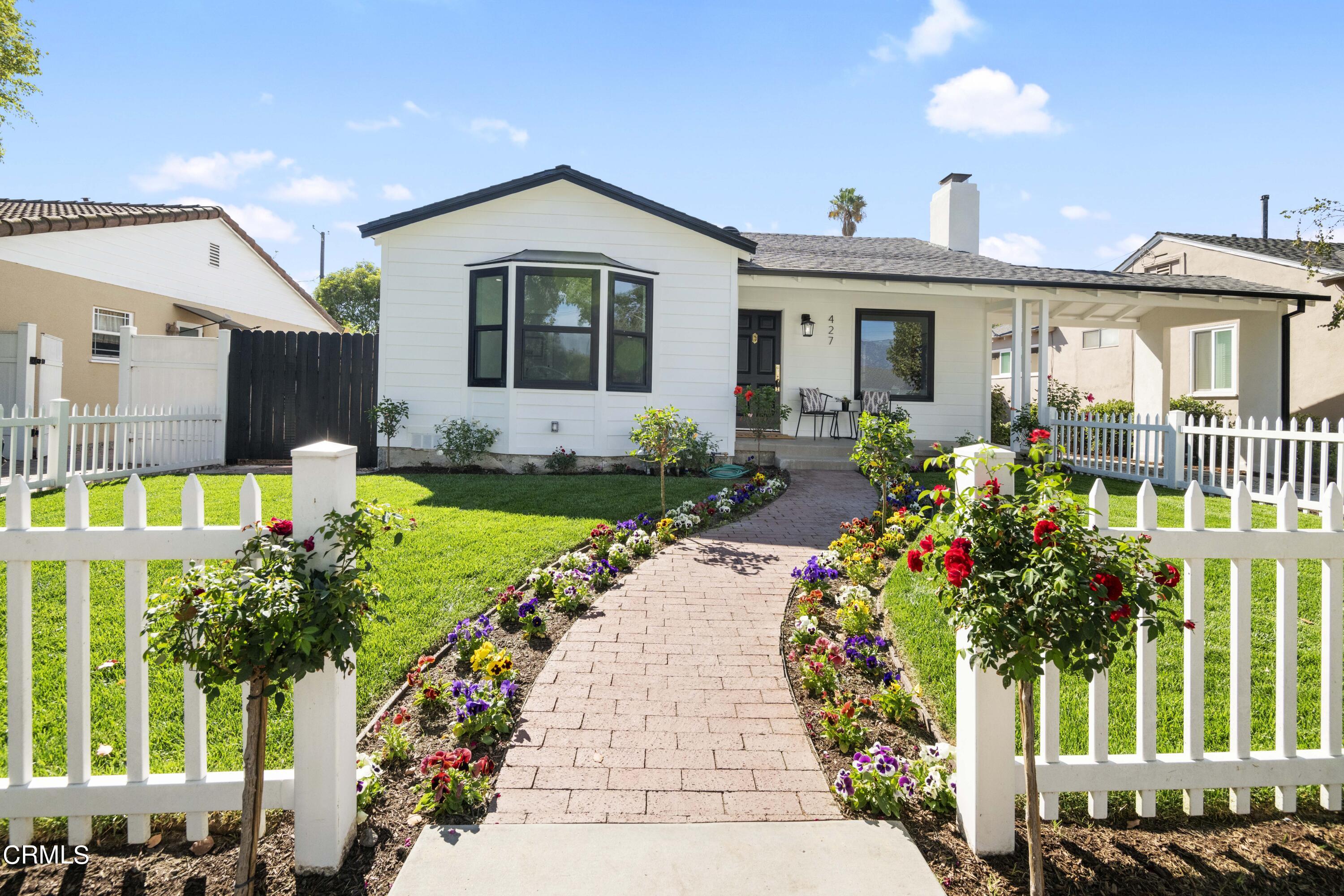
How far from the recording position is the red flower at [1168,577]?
199cm

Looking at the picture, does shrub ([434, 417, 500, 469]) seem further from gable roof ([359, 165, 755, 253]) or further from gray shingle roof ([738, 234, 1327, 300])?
gray shingle roof ([738, 234, 1327, 300])

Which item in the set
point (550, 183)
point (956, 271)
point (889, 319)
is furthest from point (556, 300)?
point (956, 271)

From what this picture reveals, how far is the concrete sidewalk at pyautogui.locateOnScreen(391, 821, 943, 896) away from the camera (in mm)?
2031

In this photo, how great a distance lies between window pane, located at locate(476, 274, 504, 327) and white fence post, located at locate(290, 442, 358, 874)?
8270 millimetres

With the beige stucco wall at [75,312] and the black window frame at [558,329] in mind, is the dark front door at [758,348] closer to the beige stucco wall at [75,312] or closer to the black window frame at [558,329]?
the black window frame at [558,329]

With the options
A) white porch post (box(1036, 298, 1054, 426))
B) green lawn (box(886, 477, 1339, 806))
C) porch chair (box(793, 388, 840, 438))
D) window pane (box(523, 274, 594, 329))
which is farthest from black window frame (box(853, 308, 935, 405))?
green lawn (box(886, 477, 1339, 806))

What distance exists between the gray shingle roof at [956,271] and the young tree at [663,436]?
4.41m

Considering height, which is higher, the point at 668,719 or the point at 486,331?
the point at 486,331

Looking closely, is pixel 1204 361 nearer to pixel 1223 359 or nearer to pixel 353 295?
pixel 1223 359

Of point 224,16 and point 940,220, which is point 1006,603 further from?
point 940,220

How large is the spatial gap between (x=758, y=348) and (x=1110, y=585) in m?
11.2

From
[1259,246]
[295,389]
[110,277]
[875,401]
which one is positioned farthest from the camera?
[1259,246]

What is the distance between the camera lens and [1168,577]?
200 centimetres

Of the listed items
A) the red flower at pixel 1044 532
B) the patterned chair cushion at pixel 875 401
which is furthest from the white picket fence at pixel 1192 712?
the patterned chair cushion at pixel 875 401
